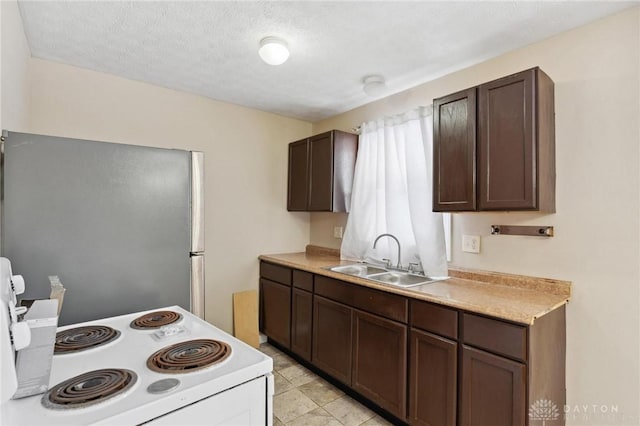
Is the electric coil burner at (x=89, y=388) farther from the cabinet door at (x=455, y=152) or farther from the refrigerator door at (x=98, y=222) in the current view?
the cabinet door at (x=455, y=152)

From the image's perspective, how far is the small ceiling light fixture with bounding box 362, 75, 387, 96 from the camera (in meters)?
2.57

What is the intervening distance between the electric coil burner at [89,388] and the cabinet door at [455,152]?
1.89 meters

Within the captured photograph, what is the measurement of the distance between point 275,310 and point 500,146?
236cm

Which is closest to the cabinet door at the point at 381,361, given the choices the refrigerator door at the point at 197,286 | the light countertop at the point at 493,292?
the light countertop at the point at 493,292

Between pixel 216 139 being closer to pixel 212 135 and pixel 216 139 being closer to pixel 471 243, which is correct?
pixel 212 135

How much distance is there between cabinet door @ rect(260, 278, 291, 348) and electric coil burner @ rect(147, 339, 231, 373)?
1.72 meters

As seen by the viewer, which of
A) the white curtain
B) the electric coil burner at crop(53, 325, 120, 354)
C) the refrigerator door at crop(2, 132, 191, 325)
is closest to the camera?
the electric coil burner at crop(53, 325, 120, 354)

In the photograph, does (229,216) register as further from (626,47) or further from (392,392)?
(626,47)

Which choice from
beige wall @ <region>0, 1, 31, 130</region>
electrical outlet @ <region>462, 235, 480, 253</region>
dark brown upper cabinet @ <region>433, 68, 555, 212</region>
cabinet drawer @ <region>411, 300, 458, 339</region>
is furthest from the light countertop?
beige wall @ <region>0, 1, 31, 130</region>

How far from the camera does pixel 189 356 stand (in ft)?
3.95

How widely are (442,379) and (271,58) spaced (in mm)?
2108

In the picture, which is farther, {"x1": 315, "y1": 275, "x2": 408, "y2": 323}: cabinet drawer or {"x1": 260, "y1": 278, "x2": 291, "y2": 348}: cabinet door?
{"x1": 260, "y1": 278, "x2": 291, "y2": 348}: cabinet door

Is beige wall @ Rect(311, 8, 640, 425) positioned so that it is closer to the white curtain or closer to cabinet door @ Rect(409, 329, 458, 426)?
the white curtain

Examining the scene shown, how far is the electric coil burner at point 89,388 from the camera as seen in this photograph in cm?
91
